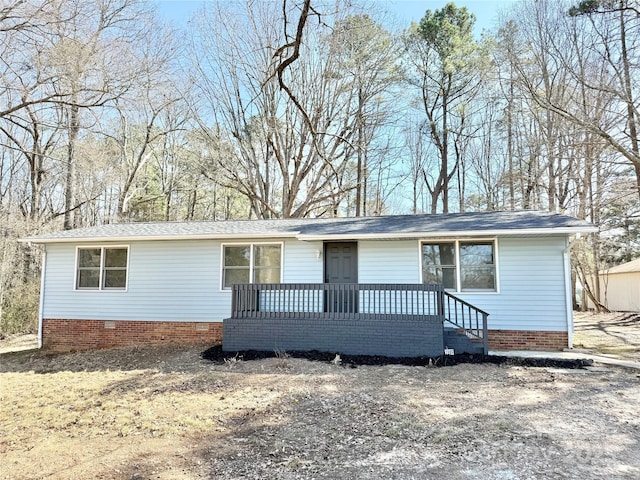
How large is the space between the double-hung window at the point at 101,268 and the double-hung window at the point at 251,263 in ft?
9.20

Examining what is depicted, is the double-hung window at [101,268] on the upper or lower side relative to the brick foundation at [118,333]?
upper

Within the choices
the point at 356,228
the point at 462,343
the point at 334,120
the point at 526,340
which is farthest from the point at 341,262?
the point at 334,120

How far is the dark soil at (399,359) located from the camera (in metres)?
7.43

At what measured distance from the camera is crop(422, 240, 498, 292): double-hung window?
904 cm

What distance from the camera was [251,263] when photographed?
399 inches

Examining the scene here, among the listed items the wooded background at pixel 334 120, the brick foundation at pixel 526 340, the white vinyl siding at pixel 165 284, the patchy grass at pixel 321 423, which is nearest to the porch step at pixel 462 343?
the patchy grass at pixel 321 423

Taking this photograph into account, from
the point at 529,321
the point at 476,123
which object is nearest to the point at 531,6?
the point at 476,123

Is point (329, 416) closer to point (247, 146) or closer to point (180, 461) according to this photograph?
point (180, 461)

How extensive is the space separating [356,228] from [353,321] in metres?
2.49

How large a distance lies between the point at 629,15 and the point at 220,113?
14.4m

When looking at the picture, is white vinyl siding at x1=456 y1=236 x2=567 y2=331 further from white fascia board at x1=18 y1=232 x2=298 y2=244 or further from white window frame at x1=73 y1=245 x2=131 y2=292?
white window frame at x1=73 y1=245 x2=131 y2=292

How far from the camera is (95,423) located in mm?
4762

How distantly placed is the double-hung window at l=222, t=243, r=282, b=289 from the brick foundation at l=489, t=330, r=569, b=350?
5.14 metres

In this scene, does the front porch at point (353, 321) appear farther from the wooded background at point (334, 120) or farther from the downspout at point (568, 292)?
the wooded background at point (334, 120)
